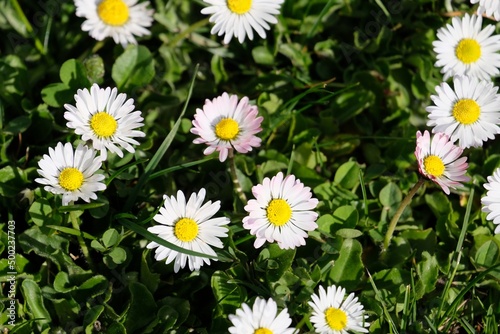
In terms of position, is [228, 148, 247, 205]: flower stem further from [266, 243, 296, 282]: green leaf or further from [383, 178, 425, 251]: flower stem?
[383, 178, 425, 251]: flower stem

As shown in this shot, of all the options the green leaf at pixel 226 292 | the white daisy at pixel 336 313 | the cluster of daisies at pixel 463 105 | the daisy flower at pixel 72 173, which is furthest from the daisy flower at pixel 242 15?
the white daisy at pixel 336 313

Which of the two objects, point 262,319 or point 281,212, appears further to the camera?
point 281,212

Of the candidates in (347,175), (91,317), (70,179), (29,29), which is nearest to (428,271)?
(347,175)

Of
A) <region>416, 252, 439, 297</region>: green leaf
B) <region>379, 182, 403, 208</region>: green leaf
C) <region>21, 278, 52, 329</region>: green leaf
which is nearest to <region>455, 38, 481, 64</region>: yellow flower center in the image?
<region>379, 182, 403, 208</region>: green leaf

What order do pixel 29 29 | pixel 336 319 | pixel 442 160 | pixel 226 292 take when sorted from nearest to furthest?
pixel 336 319, pixel 226 292, pixel 442 160, pixel 29 29

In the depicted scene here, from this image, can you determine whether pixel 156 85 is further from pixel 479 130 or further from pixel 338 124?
pixel 479 130

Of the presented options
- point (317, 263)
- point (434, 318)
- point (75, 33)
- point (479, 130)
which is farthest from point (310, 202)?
point (75, 33)

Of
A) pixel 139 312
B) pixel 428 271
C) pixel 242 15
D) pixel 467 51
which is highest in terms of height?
pixel 467 51

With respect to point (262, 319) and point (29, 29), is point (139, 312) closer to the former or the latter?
point (262, 319)
